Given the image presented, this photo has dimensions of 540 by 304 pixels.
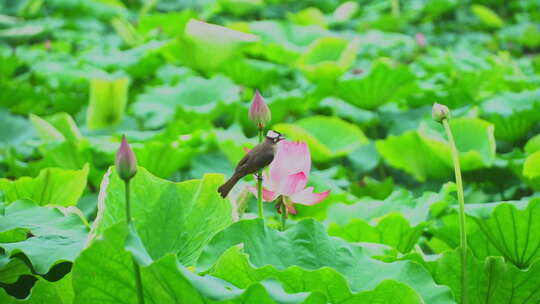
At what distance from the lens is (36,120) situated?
1.49 metres

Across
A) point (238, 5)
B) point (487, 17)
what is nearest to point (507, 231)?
point (238, 5)

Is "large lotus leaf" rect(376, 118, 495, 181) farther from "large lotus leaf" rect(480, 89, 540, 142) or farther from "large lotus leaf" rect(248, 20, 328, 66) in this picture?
"large lotus leaf" rect(248, 20, 328, 66)

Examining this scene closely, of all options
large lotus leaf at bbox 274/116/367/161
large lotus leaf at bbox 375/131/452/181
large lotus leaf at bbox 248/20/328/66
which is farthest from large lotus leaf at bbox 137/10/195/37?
large lotus leaf at bbox 375/131/452/181

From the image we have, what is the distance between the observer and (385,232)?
98cm

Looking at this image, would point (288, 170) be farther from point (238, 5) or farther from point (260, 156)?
point (238, 5)

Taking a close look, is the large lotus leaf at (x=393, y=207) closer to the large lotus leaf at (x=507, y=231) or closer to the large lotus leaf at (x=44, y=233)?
the large lotus leaf at (x=507, y=231)

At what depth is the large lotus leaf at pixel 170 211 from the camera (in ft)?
2.38

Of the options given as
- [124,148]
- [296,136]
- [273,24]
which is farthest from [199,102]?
[124,148]

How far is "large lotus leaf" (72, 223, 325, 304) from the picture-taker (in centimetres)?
55

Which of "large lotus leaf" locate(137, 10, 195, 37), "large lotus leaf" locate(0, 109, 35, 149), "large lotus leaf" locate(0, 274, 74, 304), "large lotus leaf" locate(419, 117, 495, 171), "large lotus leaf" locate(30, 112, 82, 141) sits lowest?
"large lotus leaf" locate(137, 10, 195, 37)

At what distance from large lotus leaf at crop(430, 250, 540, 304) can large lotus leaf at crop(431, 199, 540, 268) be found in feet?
0.27

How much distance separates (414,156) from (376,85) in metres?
0.31

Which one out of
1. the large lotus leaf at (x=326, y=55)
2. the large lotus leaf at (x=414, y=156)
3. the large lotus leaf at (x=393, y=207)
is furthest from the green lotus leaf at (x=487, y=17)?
the large lotus leaf at (x=393, y=207)

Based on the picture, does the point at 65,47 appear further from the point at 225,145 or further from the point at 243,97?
the point at 225,145
